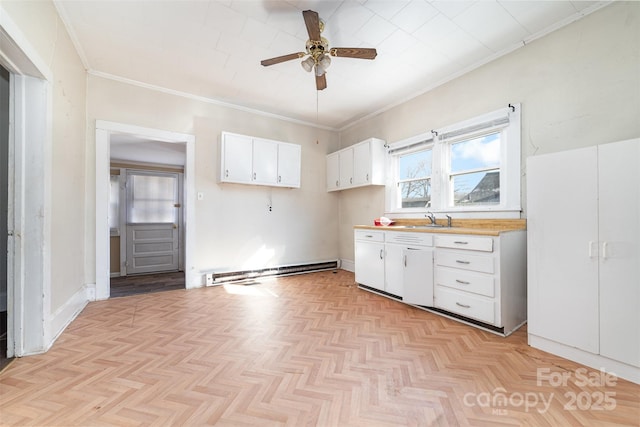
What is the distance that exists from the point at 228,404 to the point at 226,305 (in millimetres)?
1699

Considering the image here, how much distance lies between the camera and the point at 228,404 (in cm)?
141

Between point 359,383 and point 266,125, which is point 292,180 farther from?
point 359,383

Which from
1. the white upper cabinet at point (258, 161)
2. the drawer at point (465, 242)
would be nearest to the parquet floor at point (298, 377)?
the drawer at point (465, 242)

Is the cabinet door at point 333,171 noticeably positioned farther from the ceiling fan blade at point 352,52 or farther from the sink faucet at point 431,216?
the ceiling fan blade at point 352,52

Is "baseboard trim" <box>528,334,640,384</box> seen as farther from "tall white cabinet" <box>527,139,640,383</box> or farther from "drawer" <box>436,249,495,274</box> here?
"drawer" <box>436,249,495,274</box>

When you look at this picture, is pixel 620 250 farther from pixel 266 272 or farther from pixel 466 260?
pixel 266 272

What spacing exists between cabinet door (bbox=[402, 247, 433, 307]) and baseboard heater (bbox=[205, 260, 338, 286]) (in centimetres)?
215

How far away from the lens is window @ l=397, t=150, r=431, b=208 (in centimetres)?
367

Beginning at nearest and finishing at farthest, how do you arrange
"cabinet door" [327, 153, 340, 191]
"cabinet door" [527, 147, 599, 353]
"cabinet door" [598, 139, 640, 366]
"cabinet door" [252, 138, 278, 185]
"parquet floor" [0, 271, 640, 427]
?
1. "parquet floor" [0, 271, 640, 427]
2. "cabinet door" [598, 139, 640, 366]
3. "cabinet door" [527, 147, 599, 353]
4. "cabinet door" [252, 138, 278, 185]
5. "cabinet door" [327, 153, 340, 191]

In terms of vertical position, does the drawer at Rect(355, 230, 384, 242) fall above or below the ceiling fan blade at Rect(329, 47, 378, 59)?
below

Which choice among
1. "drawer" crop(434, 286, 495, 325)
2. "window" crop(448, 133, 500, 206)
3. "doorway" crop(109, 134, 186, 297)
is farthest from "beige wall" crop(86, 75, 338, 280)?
"drawer" crop(434, 286, 495, 325)

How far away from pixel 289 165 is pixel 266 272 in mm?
1850

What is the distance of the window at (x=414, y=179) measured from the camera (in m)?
3.67

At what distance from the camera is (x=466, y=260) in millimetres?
2455
